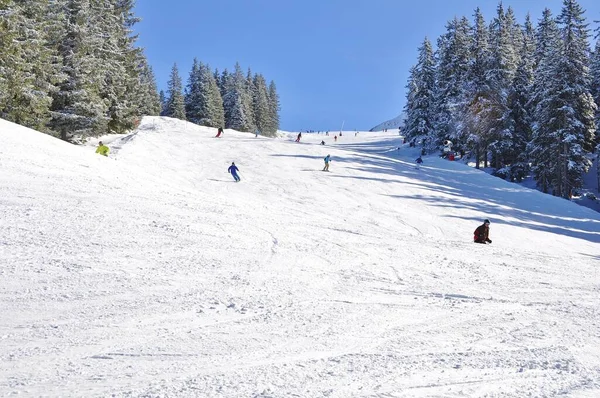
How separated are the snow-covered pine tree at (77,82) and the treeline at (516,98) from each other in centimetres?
3040

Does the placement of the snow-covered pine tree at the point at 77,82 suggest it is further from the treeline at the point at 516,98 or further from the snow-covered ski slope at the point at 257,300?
the treeline at the point at 516,98

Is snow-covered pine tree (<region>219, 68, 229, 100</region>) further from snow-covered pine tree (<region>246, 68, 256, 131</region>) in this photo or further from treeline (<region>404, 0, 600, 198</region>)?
treeline (<region>404, 0, 600, 198</region>)

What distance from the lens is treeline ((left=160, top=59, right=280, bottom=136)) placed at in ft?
214

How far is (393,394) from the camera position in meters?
4.32

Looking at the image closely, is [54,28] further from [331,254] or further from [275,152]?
[331,254]

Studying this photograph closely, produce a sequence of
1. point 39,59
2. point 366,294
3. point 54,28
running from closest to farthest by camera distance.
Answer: point 366,294 < point 39,59 < point 54,28

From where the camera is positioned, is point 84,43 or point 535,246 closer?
point 535,246

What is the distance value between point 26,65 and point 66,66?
18.9 feet

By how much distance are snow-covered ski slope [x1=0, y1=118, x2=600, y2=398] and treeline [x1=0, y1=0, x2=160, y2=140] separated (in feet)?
24.3

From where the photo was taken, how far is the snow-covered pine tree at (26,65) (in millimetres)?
21328

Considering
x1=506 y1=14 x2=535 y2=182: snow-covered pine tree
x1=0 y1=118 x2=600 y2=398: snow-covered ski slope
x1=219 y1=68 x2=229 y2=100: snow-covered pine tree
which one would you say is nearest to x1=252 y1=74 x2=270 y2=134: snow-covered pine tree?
x1=219 y1=68 x2=229 y2=100: snow-covered pine tree

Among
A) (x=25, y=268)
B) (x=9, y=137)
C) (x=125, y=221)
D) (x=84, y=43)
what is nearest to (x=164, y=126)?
(x=84, y=43)

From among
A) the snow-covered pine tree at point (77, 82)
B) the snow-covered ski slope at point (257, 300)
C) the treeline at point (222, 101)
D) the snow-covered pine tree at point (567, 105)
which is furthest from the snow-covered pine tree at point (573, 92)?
the treeline at point (222, 101)

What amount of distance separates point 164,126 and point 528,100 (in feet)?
117
